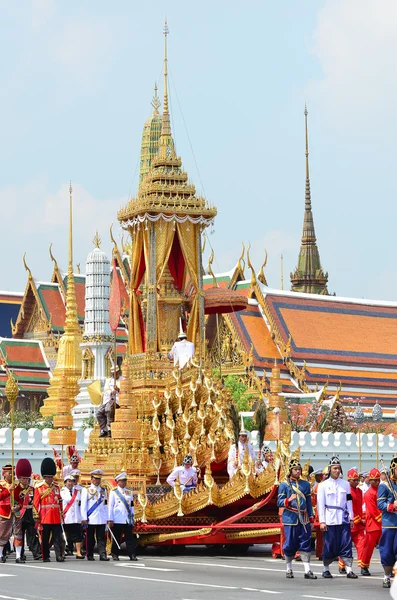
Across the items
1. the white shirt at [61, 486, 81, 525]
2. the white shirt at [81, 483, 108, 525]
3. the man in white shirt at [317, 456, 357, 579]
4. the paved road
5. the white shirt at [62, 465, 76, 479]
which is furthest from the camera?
the white shirt at [62, 465, 76, 479]

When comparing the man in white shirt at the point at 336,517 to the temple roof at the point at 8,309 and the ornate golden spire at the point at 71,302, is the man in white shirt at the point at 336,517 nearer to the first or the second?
the ornate golden spire at the point at 71,302

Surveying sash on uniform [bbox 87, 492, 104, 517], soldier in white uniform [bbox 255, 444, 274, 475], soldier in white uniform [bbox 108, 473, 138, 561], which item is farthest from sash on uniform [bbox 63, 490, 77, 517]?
soldier in white uniform [bbox 255, 444, 274, 475]

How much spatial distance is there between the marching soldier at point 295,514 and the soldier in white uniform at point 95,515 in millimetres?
2826

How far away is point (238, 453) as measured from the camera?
18.3m

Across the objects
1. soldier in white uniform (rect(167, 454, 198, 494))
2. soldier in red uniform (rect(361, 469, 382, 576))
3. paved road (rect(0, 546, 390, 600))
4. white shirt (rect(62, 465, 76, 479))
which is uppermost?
white shirt (rect(62, 465, 76, 479))

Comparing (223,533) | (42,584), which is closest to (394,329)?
(223,533)

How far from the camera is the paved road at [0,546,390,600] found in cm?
1297

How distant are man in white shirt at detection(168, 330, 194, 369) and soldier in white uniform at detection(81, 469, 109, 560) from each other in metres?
2.65

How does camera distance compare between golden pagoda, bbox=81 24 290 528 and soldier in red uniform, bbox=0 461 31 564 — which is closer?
soldier in red uniform, bbox=0 461 31 564

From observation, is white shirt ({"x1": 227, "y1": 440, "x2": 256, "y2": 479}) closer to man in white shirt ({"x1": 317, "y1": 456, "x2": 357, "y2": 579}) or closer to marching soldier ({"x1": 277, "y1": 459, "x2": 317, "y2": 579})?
marching soldier ({"x1": 277, "y1": 459, "x2": 317, "y2": 579})

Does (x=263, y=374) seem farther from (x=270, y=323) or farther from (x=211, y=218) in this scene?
(x=211, y=218)

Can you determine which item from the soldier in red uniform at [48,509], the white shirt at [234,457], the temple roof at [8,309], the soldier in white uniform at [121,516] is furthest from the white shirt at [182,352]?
the temple roof at [8,309]

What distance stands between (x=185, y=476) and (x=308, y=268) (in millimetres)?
45085

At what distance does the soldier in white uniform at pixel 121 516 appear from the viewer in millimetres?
17219
